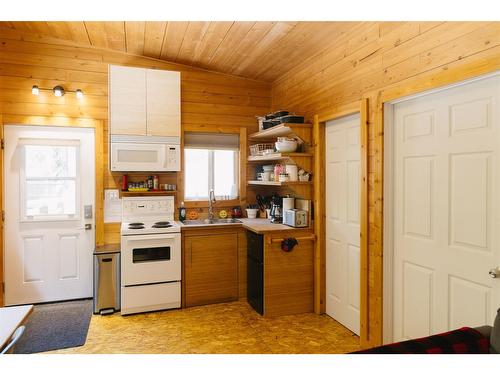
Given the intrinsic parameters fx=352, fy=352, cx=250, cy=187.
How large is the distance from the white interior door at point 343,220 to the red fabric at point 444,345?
1.59 metres

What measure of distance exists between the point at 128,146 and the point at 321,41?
2.20 meters

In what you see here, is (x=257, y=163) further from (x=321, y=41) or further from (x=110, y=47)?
(x=110, y=47)

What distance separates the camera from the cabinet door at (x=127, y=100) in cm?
366

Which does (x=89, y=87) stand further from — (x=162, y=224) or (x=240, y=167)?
(x=240, y=167)

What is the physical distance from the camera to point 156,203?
410 cm

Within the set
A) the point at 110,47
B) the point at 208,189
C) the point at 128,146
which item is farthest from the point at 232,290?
the point at 110,47

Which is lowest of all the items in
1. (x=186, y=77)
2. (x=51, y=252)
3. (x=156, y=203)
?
(x=51, y=252)

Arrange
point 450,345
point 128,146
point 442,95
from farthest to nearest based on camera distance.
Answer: point 128,146 < point 442,95 < point 450,345

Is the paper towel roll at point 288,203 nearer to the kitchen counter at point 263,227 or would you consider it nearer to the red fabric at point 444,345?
the kitchen counter at point 263,227

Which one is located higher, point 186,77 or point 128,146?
point 186,77

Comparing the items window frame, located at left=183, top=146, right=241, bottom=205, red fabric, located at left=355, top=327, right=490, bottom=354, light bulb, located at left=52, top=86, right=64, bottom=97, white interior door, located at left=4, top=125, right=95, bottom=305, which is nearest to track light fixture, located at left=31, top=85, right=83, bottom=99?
light bulb, located at left=52, top=86, right=64, bottom=97

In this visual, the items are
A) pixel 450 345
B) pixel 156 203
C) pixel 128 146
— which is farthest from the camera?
pixel 156 203

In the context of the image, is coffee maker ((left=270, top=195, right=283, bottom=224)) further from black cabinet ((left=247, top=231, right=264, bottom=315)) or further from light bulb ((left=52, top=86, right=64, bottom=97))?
light bulb ((left=52, top=86, right=64, bottom=97))

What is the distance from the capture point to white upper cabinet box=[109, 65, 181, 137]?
3.68m
